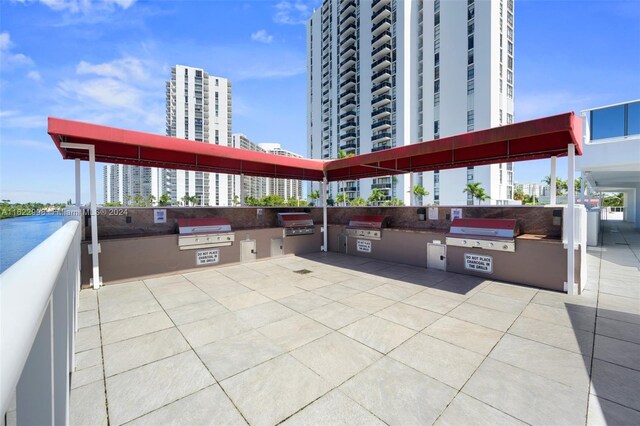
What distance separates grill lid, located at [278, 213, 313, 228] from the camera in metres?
9.71

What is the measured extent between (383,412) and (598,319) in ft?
13.8

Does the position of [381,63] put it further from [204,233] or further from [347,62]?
[204,233]

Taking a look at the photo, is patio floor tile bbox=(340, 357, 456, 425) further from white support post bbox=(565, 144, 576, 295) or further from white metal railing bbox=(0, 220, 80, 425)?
white support post bbox=(565, 144, 576, 295)

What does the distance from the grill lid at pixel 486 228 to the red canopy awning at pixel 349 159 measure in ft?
5.94

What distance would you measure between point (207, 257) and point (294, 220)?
321cm

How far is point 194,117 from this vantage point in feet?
285

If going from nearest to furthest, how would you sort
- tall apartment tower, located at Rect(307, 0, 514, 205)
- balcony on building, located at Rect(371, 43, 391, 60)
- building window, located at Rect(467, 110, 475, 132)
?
tall apartment tower, located at Rect(307, 0, 514, 205) → building window, located at Rect(467, 110, 475, 132) → balcony on building, located at Rect(371, 43, 391, 60)

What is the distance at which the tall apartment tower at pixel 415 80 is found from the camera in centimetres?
4484

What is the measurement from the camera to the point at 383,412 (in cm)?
252

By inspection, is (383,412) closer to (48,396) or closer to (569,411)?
(569,411)

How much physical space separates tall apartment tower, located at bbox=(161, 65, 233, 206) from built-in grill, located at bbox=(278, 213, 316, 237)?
81247mm

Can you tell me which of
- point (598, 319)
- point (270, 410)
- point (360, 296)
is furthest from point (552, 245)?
point (270, 410)

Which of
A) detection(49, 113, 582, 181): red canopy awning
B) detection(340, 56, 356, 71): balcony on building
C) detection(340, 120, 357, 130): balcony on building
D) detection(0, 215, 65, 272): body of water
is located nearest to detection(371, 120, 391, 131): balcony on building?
detection(340, 120, 357, 130): balcony on building

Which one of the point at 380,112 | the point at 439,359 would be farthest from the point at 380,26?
the point at 439,359
